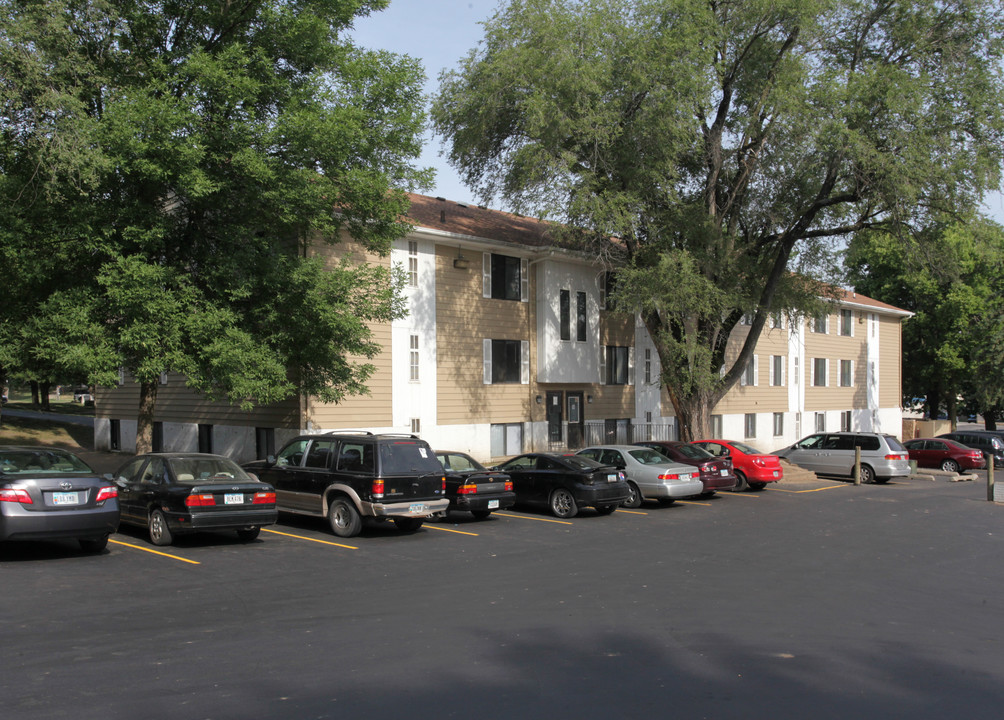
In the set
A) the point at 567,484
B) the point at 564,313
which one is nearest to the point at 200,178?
the point at 567,484

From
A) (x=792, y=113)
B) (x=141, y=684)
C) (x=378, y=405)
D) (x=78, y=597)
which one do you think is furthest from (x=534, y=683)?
(x=792, y=113)

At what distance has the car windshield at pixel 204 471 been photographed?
11.9 metres

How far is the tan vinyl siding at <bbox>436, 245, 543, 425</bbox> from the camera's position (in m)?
25.6

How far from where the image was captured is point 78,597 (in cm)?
860

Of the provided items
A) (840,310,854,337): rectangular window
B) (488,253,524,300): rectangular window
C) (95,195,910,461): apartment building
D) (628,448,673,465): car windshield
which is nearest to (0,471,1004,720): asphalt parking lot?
(628,448,673,465): car windshield

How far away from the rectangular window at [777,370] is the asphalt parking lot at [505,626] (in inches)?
→ 1080

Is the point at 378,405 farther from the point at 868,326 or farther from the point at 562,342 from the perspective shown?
the point at 868,326

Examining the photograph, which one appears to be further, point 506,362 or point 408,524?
point 506,362

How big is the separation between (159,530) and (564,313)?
63.5 feet

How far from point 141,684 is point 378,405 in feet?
59.6

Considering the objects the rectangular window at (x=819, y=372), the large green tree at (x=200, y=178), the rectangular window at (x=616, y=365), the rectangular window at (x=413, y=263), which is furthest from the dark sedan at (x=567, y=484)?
the rectangular window at (x=819, y=372)

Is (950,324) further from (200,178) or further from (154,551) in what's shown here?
(154,551)

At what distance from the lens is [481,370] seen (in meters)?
26.7

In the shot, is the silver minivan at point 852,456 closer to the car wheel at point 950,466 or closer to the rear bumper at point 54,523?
the car wheel at point 950,466
